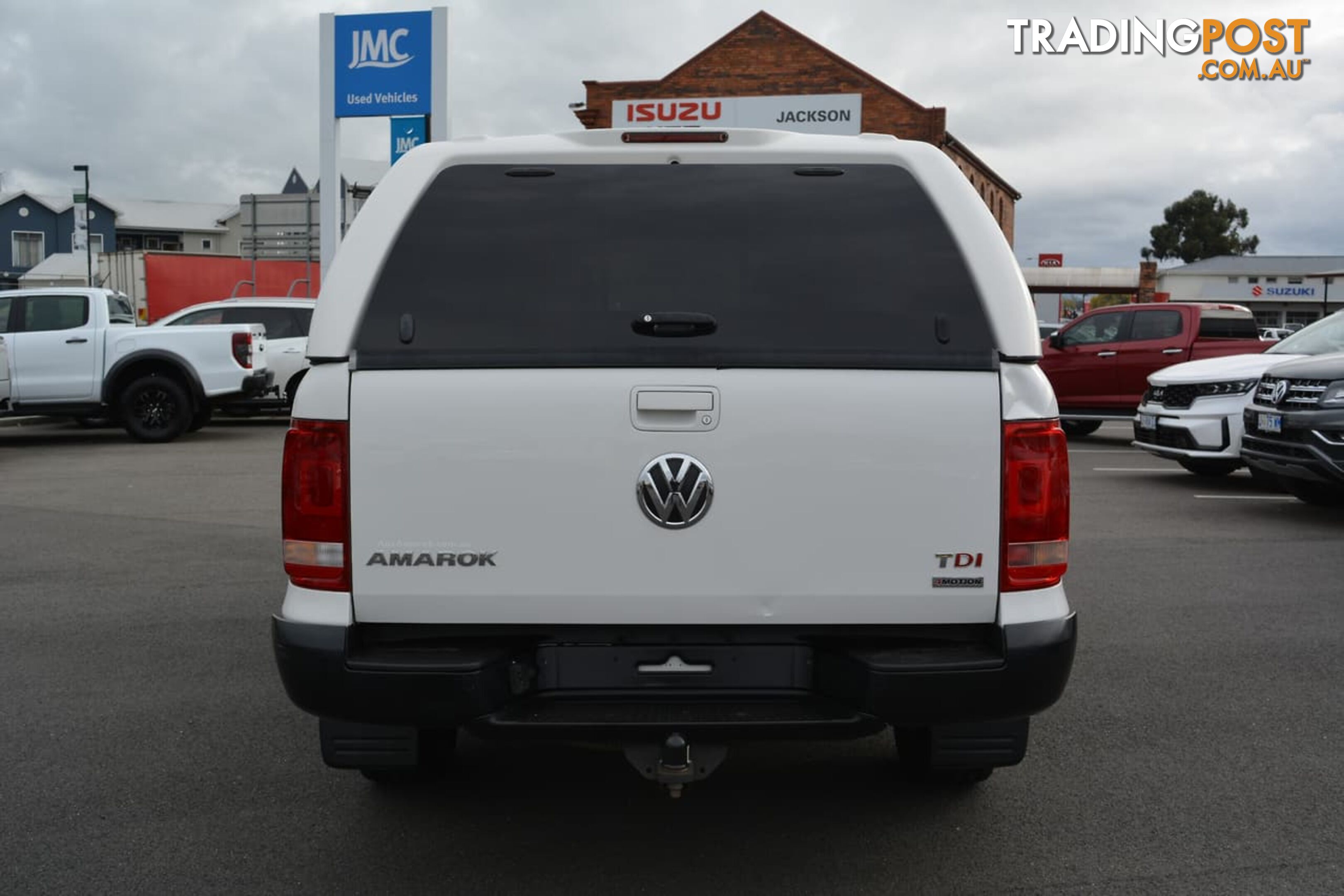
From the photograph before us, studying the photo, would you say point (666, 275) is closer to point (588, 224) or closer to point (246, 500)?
point (588, 224)

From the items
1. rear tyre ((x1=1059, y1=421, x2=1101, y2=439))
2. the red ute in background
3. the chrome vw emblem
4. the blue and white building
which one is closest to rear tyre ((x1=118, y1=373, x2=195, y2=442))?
the red ute in background

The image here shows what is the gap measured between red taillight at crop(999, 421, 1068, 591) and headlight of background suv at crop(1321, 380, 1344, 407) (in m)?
7.10

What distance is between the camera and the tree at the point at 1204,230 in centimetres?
10506

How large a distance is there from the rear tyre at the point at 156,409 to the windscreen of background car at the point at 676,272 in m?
13.5

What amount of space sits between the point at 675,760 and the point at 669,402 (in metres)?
0.86

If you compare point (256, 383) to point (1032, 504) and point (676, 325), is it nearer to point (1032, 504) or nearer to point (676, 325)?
point (676, 325)

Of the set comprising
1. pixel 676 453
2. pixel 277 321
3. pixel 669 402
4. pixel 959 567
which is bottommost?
pixel 959 567

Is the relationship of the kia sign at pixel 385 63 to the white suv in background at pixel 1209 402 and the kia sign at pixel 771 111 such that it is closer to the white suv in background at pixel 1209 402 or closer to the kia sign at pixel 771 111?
the white suv in background at pixel 1209 402

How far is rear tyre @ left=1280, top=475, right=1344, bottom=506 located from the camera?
10.4 metres

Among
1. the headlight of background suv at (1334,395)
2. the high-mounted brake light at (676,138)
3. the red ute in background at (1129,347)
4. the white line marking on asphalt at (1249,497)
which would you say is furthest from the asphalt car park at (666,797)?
Answer: the red ute in background at (1129,347)

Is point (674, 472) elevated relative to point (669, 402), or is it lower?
lower

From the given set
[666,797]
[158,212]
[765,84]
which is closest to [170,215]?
[158,212]

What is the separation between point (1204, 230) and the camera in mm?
105125

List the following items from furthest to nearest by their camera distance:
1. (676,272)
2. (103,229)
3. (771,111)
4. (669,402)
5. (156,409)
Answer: (103,229) < (771,111) < (156,409) < (676,272) < (669,402)
